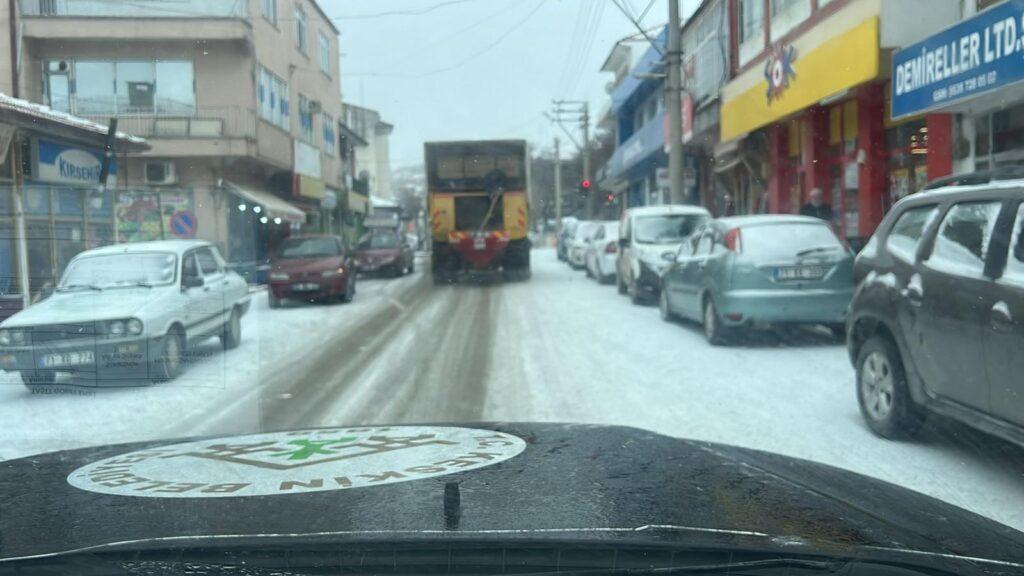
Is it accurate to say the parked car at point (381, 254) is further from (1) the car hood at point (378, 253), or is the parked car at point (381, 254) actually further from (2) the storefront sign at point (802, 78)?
(2) the storefront sign at point (802, 78)

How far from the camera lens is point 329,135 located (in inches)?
698

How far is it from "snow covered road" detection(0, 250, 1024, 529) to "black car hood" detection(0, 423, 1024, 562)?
8.91ft

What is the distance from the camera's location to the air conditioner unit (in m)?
8.16

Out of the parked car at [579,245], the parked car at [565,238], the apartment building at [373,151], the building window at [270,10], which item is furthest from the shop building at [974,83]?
the parked car at [565,238]

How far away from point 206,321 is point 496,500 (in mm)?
6570

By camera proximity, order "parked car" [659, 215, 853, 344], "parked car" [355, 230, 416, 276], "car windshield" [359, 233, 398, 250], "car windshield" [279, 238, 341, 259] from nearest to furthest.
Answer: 1. "parked car" [659, 215, 853, 344]
2. "car windshield" [279, 238, 341, 259]
3. "parked car" [355, 230, 416, 276]
4. "car windshield" [359, 233, 398, 250]

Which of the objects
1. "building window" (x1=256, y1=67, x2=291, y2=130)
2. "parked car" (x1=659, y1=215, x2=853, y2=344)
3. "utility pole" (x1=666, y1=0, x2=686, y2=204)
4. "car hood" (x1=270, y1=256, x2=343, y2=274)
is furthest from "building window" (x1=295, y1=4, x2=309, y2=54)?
"utility pole" (x1=666, y1=0, x2=686, y2=204)

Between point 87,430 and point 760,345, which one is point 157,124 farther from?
point 760,345

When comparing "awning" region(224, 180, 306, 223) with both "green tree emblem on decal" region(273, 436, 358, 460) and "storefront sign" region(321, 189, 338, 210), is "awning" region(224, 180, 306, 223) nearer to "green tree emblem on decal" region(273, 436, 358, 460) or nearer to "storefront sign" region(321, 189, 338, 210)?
"storefront sign" region(321, 189, 338, 210)

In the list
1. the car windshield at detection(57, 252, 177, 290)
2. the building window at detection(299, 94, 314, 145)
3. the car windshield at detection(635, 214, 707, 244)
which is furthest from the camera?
the car windshield at detection(635, 214, 707, 244)

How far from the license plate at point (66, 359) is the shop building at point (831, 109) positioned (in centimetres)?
1134

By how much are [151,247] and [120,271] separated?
646mm

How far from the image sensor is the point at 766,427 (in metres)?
6.73

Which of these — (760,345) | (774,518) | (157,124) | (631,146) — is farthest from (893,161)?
(631,146)
